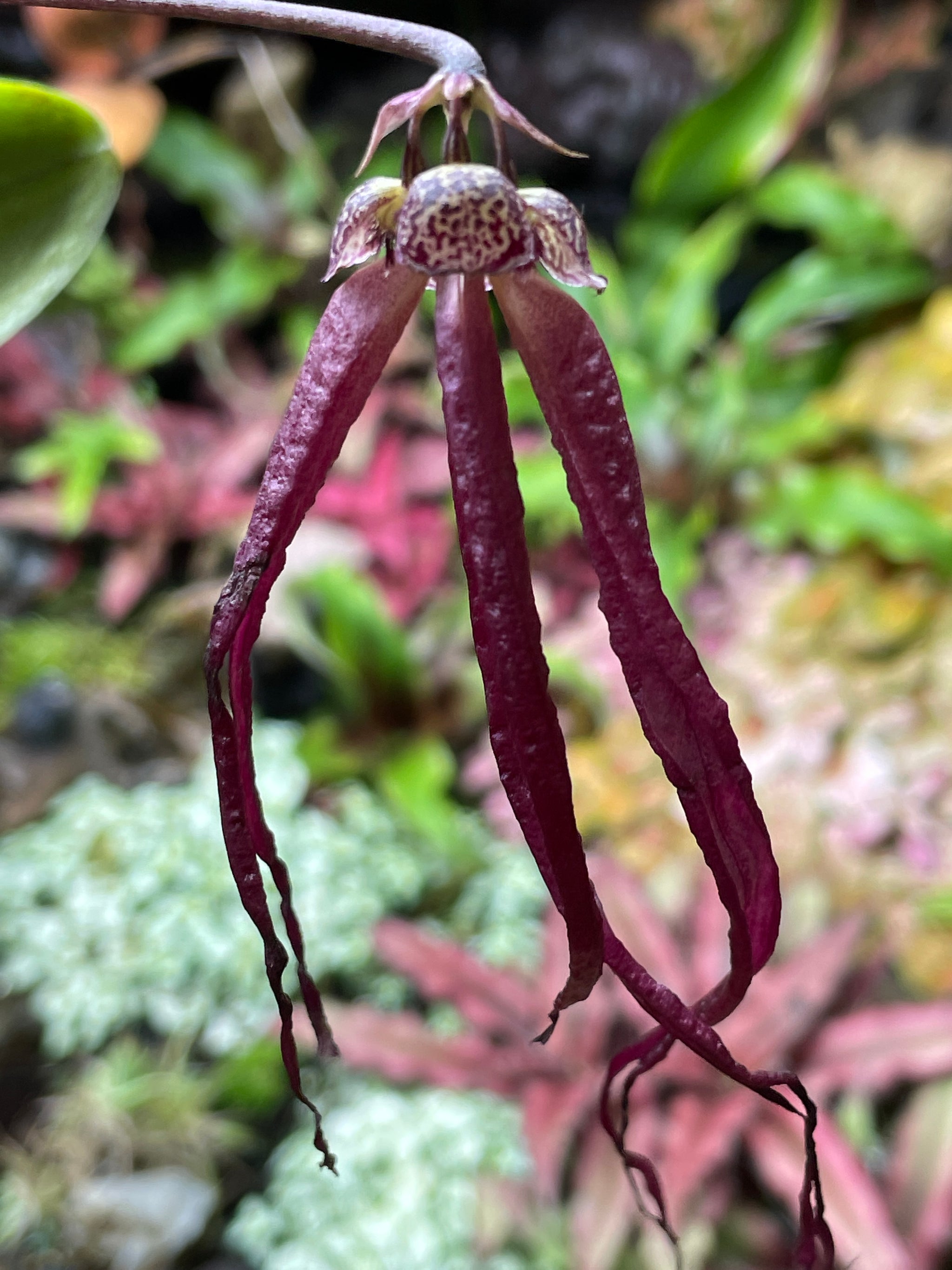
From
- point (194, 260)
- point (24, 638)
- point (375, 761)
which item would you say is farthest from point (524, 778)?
point (194, 260)

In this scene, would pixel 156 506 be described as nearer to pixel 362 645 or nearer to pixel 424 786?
pixel 362 645

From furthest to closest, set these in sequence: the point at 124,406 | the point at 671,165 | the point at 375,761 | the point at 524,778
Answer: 1. the point at 124,406
2. the point at 671,165
3. the point at 375,761
4. the point at 524,778

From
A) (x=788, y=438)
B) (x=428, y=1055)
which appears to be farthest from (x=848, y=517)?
(x=428, y=1055)

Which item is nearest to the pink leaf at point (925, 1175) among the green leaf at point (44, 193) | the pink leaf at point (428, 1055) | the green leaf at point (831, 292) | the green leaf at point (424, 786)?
the pink leaf at point (428, 1055)

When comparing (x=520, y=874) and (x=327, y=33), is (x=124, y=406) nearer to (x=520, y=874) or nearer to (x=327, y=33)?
(x=520, y=874)

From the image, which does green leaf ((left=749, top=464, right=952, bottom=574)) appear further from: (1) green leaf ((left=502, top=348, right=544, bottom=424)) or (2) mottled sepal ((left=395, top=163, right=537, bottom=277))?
(2) mottled sepal ((left=395, top=163, right=537, bottom=277))
